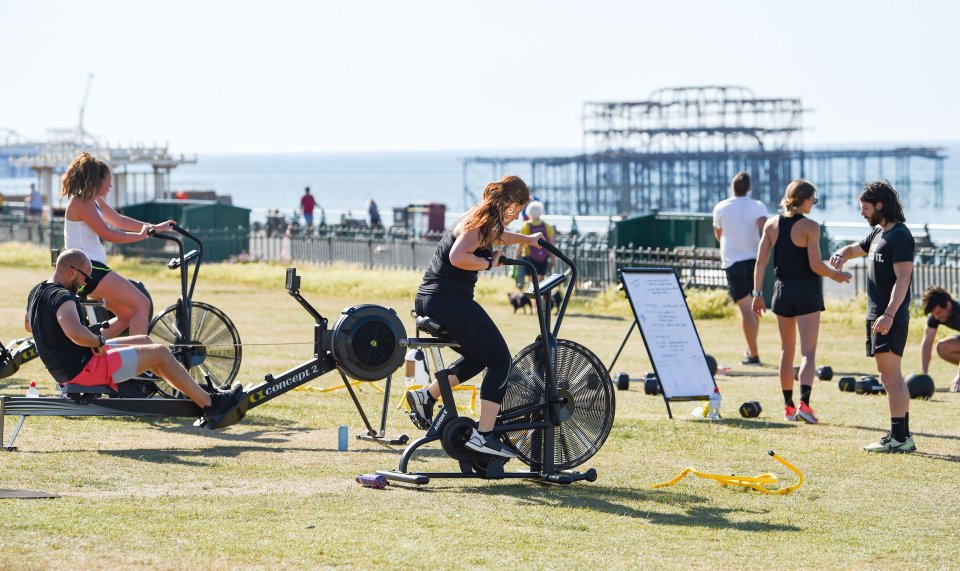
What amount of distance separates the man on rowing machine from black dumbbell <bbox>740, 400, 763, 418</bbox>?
157 inches

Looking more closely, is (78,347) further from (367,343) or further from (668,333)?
(668,333)

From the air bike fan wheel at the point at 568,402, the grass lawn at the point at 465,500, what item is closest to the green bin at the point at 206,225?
the grass lawn at the point at 465,500

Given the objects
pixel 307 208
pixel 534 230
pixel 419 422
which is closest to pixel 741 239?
pixel 534 230

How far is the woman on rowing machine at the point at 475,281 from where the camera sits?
7.52m

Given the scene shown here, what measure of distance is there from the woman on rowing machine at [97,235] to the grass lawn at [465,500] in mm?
742

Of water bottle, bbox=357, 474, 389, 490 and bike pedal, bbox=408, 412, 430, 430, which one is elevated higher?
bike pedal, bbox=408, 412, 430, 430

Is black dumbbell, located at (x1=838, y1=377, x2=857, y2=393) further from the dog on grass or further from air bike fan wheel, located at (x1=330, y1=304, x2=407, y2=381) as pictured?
the dog on grass

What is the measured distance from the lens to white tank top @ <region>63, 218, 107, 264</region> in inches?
382

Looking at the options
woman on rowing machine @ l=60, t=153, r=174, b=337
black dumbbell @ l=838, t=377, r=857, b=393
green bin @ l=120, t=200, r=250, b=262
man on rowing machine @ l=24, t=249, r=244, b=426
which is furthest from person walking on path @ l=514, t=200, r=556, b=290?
green bin @ l=120, t=200, r=250, b=262

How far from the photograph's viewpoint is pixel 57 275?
8.47 m

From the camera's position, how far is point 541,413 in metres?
7.95

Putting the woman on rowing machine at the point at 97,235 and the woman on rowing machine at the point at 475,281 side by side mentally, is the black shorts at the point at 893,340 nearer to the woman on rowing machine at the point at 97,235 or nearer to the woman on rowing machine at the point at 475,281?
the woman on rowing machine at the point at 475,281

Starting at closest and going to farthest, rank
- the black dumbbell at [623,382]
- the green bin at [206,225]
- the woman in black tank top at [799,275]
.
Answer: the woman in black tank top at [799,275] → the black dumbbell at [623,382] → the green bin at [206,225]

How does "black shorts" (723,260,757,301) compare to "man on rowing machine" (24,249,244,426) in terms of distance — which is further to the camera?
"black shorts" (723,260,757,301)
